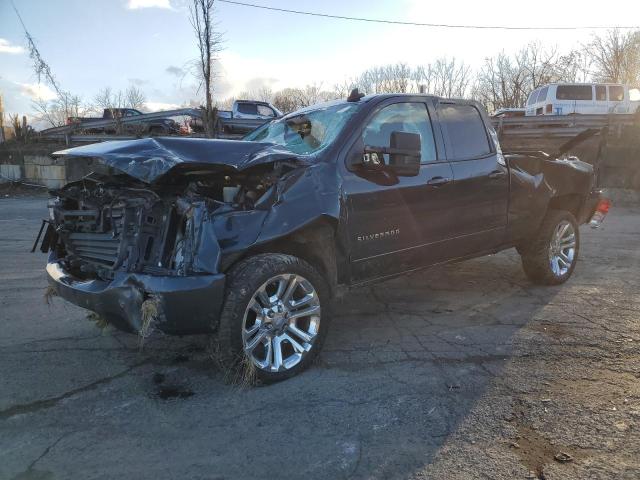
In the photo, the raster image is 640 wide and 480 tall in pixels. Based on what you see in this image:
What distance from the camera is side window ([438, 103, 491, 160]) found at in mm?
4738

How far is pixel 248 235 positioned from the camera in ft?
10.7

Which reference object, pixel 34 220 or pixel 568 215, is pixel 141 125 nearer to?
pixel 34 220

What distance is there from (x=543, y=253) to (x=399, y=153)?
2783mm

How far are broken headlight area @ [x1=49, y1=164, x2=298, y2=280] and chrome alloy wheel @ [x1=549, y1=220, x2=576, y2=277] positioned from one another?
12.4 feet

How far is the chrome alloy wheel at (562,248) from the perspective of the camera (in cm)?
582

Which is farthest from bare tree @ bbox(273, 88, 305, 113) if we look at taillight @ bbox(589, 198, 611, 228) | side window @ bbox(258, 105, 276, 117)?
taillight @ bbox(589, 198, 611, 228)

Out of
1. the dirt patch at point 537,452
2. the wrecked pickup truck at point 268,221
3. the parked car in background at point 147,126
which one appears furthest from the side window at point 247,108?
the dirt patch at point 537,452

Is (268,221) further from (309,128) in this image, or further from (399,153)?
(309,128)

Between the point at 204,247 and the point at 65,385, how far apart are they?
4.56 feet

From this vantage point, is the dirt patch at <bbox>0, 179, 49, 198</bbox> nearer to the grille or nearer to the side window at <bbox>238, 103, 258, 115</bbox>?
the side window at <bbox>238, 103, 258, 115</bbox>

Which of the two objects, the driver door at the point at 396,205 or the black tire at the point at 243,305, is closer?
the black tire at the point at 243,305

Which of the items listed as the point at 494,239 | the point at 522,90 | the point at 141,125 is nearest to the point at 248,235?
the point at 494,239

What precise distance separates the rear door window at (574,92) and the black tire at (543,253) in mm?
17907

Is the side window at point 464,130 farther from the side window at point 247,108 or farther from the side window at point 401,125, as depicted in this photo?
the side window at point 247,108
